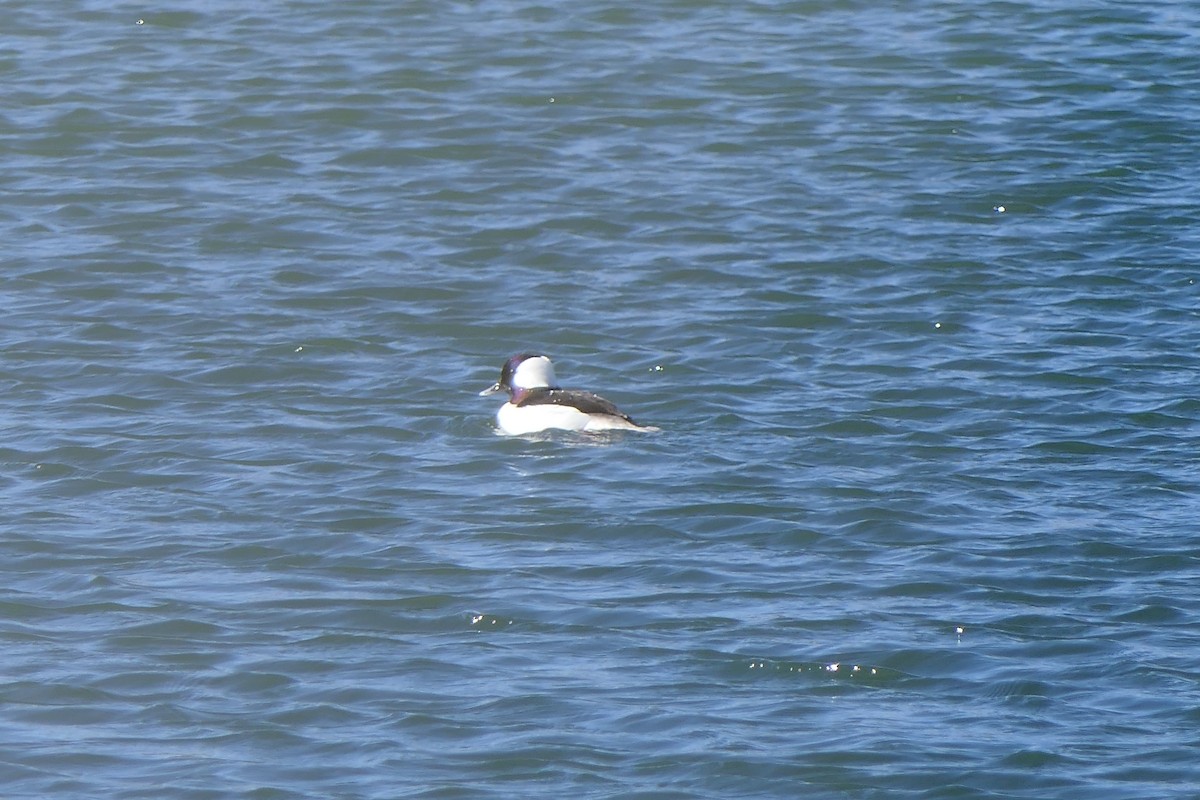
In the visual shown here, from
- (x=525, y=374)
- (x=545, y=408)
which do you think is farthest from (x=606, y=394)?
(x=545, y=408)

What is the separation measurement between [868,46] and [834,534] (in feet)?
40.2

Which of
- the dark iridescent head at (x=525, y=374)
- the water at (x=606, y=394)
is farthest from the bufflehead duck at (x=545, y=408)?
the water at (x=606, y=394)

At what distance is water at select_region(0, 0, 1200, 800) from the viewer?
30.9 ft

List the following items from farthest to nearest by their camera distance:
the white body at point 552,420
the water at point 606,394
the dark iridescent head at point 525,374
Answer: the dark iridescent head at point 525,374 < the white body at point 552,420 < the water at point 606,394

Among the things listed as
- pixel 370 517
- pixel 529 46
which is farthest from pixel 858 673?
pixel 529 46

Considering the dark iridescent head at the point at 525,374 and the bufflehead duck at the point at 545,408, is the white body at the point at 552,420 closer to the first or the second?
the bufflehead duck at the point at 545,408

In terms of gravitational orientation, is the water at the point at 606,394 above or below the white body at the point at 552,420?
above

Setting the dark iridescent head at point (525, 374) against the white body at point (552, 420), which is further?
the dark iridescent head at point (525, 374)

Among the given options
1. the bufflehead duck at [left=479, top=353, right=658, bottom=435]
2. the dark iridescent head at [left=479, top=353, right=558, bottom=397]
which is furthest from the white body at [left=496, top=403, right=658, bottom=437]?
the dark iridescent head at [left=479, top=353, right=558, bottom=397]

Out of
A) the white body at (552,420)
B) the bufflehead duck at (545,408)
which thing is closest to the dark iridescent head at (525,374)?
the bufflehead duck at (545,408)

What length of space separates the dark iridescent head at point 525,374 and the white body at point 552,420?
23 centimetres

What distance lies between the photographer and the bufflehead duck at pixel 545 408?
14.1m

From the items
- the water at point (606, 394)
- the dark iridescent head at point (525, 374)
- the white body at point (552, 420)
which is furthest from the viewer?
the dark iridescent head at point (525, 374)

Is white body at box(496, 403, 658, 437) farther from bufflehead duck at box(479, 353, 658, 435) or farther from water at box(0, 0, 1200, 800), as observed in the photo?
water at box(0, 0, 1200, 800)
